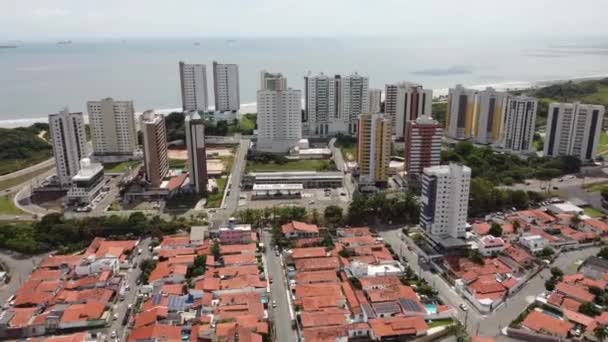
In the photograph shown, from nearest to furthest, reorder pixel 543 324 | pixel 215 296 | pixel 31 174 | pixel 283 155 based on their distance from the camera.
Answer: pixel 543 324 → pixel 215 296 → pixel 31 174 → pixel 283 155

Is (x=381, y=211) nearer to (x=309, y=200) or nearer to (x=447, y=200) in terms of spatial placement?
(x=447, y=200)

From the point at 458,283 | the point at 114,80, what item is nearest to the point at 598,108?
the point at 458,283

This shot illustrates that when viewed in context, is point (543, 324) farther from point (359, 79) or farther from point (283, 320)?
point (359, 79)

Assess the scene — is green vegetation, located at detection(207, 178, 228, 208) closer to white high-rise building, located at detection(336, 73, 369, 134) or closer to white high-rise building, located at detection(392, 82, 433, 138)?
white high-rise building, located at detection(336, 73, 369, 134)

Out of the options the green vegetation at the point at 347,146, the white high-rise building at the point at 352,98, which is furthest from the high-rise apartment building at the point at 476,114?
the green vegetation at the point at 347,146

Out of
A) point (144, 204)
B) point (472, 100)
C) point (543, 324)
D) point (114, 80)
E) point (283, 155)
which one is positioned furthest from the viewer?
point (114, 80)

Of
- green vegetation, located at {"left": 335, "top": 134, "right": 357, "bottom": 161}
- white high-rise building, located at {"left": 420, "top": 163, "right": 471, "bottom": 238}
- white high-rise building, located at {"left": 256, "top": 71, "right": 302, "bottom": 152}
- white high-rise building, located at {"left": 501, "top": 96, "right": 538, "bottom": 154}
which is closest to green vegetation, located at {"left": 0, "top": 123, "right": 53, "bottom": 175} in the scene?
white high-rise building, located at {"left": 256, "top": 71, "right": 302, "bottom": 152}

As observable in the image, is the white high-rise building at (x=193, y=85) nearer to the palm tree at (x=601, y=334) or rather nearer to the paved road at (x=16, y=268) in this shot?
the paved road at (x=16, y=268)

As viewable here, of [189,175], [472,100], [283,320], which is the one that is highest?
[472,100]
